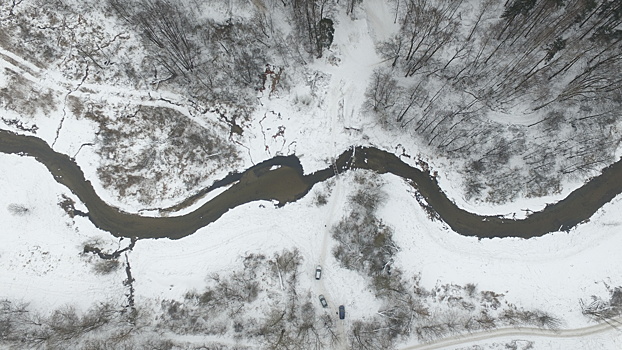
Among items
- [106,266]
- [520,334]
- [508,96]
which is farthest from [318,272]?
[508,96]

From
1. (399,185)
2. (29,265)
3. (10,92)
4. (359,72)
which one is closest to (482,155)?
(399,185)

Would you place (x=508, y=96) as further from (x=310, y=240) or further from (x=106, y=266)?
(x=106, y=266)

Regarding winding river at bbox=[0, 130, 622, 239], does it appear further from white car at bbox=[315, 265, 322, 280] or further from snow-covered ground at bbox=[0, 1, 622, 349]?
white car at bbox=[315, 265, 322, 280]

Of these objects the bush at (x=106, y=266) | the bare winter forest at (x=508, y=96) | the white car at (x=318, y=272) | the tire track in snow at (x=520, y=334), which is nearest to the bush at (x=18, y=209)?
the bush at (x=106, y=266)

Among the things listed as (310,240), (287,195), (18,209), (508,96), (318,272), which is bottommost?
(318,272)

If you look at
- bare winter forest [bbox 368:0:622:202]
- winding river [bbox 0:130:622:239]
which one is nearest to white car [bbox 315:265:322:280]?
winding river [bbox 0:130:622:239]

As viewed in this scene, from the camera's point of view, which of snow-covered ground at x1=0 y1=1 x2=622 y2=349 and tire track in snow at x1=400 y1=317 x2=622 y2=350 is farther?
snow-covered ground at x1=0 y1=1 x2=622 y2=349
